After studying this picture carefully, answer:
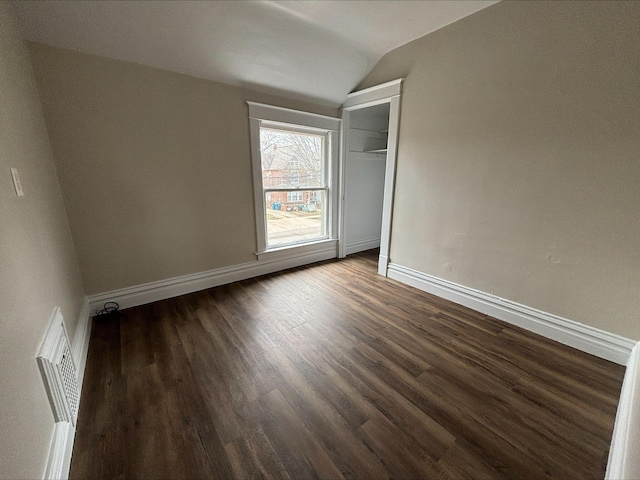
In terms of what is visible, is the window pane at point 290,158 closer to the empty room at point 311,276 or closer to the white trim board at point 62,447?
the empty room at point 311,276

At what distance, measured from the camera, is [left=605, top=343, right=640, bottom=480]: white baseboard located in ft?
3.08

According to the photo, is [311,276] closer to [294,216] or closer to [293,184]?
[294,216]

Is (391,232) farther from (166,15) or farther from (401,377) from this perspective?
Answer: (166,15)

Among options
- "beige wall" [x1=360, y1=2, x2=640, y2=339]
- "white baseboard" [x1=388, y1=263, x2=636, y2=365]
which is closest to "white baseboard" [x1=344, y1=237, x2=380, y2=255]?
"white baseboard" [x1=388, y1=263, x2=636, y2=365]

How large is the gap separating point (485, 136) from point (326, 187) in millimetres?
2002

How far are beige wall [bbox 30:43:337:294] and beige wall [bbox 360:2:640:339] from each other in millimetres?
1904

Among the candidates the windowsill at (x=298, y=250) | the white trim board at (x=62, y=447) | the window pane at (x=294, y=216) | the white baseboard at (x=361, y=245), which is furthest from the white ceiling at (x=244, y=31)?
the white baseboard at (x=361, y=245)

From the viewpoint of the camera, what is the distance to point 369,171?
4.12m

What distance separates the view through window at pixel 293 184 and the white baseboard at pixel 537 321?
1647 mm

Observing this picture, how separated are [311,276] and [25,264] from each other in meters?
2.48

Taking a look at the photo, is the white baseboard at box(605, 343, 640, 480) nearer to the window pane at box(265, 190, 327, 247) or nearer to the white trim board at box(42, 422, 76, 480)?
the white trim board at box(42, 422, 76, 480)

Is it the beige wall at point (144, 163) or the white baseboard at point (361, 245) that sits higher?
the beige wall at point (144, 163)

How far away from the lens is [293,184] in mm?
3371

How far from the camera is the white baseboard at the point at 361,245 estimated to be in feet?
13.7
